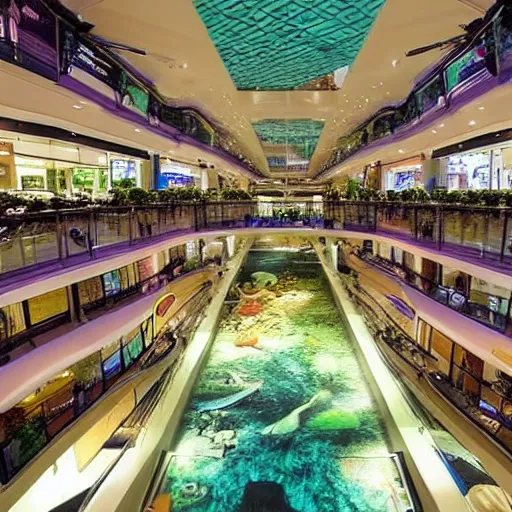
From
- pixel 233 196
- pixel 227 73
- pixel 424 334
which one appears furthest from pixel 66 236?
pixel 233 196

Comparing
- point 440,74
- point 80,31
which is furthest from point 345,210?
point 80,31

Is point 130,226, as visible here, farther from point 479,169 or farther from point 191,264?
point 479,169

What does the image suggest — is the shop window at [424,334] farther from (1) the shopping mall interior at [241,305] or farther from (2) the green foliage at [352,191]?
(2) the green foliage at [352,191]

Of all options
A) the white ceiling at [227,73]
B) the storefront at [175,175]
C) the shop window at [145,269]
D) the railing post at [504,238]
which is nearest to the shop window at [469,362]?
the railing post at [504,238]

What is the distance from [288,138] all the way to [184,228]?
6.58 meters

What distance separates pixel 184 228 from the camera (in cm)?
1099

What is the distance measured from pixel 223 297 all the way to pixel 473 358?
717 centimetres

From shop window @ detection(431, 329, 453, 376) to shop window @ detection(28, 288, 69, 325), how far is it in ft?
17.5

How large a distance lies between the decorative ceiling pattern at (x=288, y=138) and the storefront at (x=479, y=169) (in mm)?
3761

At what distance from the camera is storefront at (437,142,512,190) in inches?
414

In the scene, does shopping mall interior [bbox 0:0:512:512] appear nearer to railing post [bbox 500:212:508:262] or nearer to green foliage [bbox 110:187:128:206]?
railing post [bbox 500:212:508:262]

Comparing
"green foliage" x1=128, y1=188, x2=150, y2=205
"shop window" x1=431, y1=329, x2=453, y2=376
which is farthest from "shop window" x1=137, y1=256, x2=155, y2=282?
"shop window" x1=431, y1=329, x2=453, y2=376

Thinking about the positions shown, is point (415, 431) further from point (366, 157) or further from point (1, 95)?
point (366, 157)

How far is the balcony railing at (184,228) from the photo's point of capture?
4746 mm
